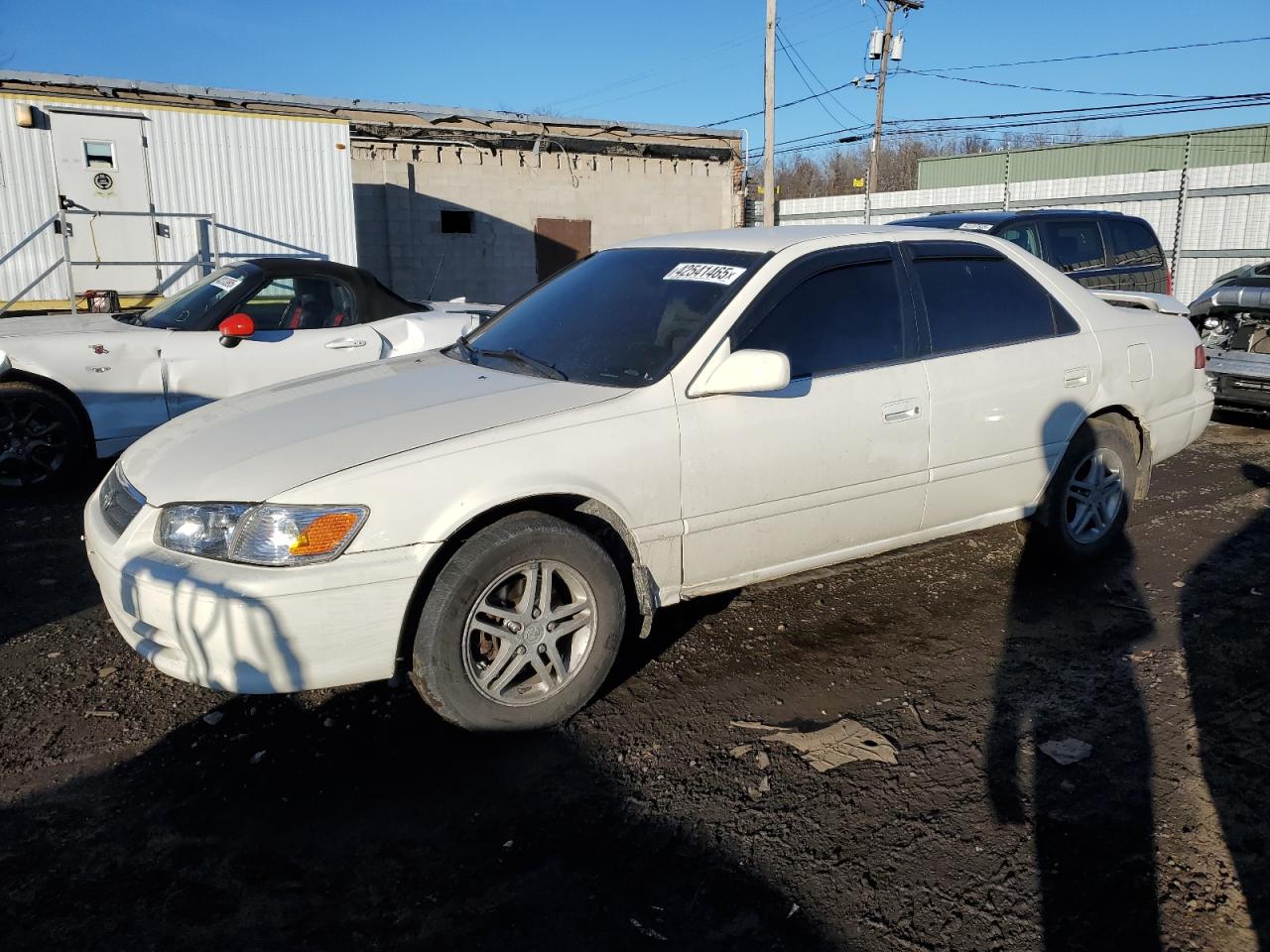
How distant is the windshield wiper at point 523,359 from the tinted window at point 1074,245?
7072 mm

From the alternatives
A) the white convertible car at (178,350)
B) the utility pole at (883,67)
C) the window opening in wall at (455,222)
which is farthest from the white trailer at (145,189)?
the utility pole at (883,67)

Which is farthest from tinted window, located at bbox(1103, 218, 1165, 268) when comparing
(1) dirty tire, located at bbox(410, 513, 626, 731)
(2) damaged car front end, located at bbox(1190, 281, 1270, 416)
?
(1) dirty tire, located at bbox(410, 513, 626, 731)

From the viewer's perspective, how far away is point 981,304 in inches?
177

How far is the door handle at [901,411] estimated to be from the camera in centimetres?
402

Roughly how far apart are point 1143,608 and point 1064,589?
374 mm

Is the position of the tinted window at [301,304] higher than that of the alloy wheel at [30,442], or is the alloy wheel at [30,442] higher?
the tinted window at [301,304]

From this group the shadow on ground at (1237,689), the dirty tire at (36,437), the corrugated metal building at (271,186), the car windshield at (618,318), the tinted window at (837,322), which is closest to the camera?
the shadow on ground at (1237,689)

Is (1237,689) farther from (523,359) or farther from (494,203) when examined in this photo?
(494,203)

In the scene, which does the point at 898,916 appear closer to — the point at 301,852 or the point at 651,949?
the point at 651,949

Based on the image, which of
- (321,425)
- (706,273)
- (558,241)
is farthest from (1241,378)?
(558,241)

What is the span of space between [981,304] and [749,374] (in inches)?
64.6

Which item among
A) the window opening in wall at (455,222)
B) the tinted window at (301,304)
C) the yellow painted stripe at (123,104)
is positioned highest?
the yellow painted stripe at (123,104)

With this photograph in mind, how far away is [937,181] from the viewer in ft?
119

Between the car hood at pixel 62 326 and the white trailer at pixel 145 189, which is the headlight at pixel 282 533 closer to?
the car hood at pixel 62 326
